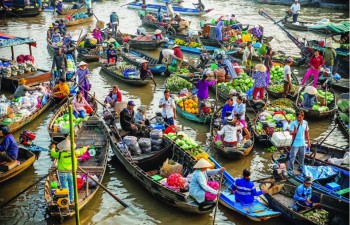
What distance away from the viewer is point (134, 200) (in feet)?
38.9

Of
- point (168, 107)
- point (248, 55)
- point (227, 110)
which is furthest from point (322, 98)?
point (168, 107)

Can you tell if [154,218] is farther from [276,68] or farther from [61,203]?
[276,68]

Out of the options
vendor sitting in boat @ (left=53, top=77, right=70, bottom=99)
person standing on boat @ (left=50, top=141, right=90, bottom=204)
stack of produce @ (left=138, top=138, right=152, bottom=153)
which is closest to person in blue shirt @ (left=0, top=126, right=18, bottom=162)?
person standing on boat @ (left=50, top=141, right=90, bottom=204)

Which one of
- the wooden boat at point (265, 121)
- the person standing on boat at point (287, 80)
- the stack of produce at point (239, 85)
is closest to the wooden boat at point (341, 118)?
the wooden boat at point (265, 121)

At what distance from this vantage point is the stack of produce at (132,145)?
1280cm

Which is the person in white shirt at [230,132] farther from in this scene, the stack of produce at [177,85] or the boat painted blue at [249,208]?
the stack of produce at [177,85]

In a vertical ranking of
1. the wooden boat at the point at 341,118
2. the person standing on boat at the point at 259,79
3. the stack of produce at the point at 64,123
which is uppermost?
the person standing on boat at the point at 259,79

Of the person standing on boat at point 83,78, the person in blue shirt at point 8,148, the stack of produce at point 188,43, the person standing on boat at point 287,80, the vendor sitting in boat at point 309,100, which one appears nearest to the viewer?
the person in blue shirt at point 8,148

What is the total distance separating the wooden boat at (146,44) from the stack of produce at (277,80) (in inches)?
310

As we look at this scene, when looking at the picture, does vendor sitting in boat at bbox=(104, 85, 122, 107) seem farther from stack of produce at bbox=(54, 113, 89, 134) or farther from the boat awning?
the boat awning

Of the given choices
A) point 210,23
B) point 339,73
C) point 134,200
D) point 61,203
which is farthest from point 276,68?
point 61,203

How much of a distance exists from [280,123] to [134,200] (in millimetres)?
5471

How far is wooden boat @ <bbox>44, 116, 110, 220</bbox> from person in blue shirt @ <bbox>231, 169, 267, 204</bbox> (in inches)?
133

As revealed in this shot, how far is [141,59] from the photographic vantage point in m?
22.1
